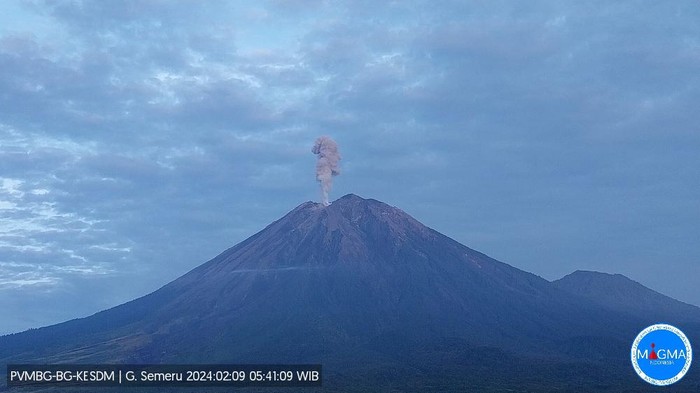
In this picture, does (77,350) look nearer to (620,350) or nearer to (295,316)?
(295,316)

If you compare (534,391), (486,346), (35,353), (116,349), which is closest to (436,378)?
(534,391)
